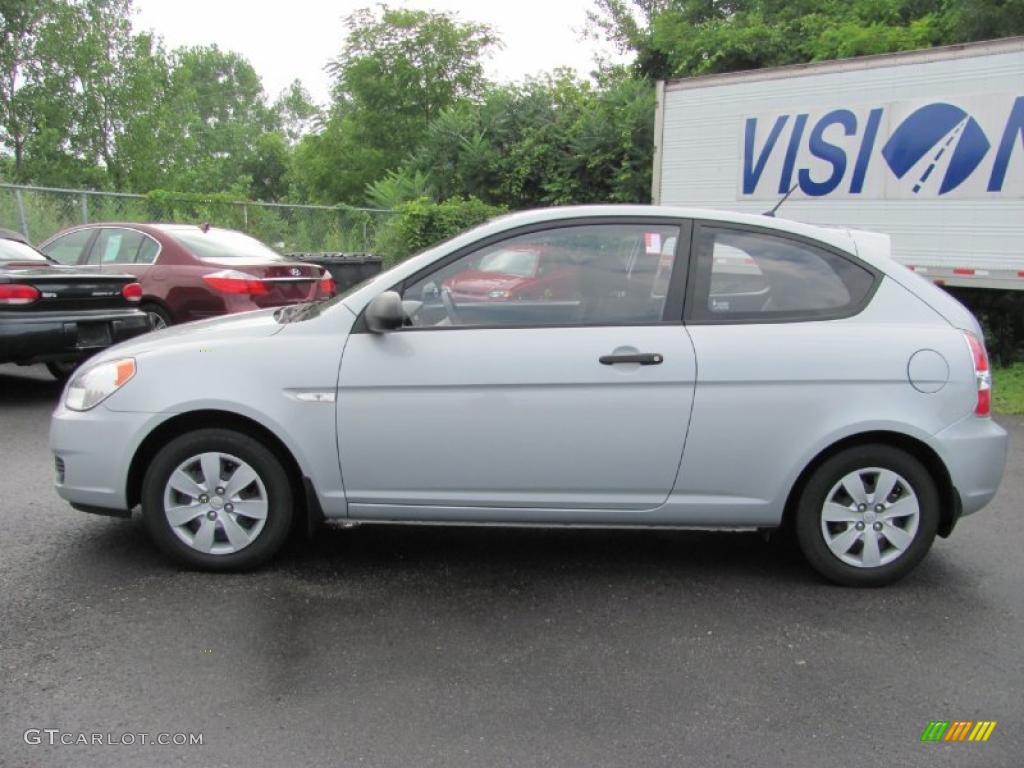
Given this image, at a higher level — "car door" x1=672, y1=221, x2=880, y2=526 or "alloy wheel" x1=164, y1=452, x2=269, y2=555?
"car door" x1=672, y1=221, x2=880, y2=526

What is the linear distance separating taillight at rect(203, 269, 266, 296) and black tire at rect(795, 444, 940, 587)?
20.6ft

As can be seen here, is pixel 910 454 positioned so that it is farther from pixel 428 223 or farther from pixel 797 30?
pixel 797 30

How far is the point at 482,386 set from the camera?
3.78 metres

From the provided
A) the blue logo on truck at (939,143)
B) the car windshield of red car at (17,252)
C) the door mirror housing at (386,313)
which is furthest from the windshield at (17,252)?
the blue logo on truck at (939,143)

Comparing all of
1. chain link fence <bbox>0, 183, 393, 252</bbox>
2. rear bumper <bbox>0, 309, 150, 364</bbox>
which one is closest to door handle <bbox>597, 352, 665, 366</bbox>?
rear bumper <bbox>0, 309, 150, 364</bbox>

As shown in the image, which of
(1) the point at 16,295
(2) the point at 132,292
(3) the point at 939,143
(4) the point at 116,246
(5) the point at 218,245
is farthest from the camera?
(3) the point at 939,143

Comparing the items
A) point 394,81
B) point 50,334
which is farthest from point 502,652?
point 394,81

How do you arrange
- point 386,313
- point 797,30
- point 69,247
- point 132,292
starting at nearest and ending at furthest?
point 386,313 → point 132,292 → point 69,247 → point 797,30

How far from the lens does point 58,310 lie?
24.4ft

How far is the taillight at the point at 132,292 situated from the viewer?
7871 millimetres

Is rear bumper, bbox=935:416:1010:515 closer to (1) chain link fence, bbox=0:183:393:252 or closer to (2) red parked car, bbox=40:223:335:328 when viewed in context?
(2) red parked car, bbox=40:223:335:328

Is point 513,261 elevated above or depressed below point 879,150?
below

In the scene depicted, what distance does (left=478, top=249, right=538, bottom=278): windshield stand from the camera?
402cm

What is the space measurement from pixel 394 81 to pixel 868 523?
31949 mm
